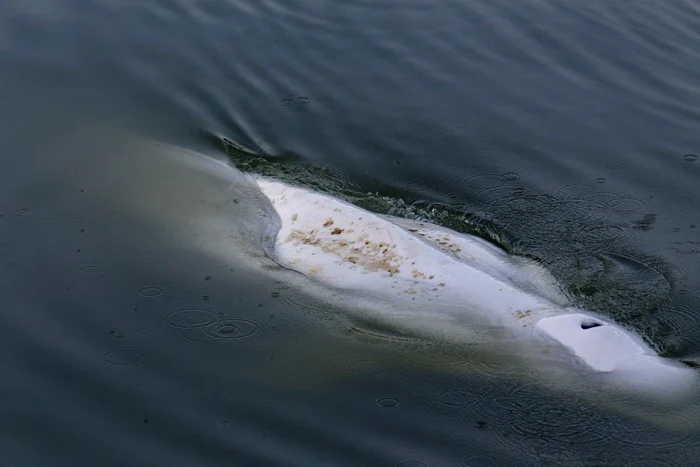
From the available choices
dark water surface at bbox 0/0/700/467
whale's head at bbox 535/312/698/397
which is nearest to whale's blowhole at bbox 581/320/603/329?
whale's head at bbox 535/312/698/397

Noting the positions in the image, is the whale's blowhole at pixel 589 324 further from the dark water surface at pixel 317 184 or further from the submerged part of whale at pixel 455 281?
the dark water surface at pixel 317 184

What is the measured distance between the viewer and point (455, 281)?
7117mm

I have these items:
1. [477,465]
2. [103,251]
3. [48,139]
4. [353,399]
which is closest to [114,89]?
[48,139]

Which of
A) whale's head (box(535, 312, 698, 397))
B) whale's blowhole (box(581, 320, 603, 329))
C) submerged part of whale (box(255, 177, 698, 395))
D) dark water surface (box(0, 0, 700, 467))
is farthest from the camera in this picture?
whale's blowhole (box(581, 320, 603, 329))

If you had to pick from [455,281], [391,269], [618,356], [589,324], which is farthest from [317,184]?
[618,356]

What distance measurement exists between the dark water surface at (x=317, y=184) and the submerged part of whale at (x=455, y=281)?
269 mm

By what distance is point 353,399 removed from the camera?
21.3ft

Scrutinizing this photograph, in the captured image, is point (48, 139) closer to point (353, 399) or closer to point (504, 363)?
point (353, 399)

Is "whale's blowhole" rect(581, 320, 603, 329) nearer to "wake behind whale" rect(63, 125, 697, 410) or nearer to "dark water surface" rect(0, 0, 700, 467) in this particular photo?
"wake behind whale" rect(63, 125, 697, 410)

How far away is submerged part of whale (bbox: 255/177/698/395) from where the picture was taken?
6.61 metres

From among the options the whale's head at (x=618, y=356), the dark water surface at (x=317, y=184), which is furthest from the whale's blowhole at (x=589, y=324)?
the dark water surface at (x=317, y=184)

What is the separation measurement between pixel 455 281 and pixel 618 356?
135cm

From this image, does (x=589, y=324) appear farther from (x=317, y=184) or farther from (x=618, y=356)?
(x=317, y=184)

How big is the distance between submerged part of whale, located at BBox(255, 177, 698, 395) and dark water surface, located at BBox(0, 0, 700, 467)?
0.88 feet
